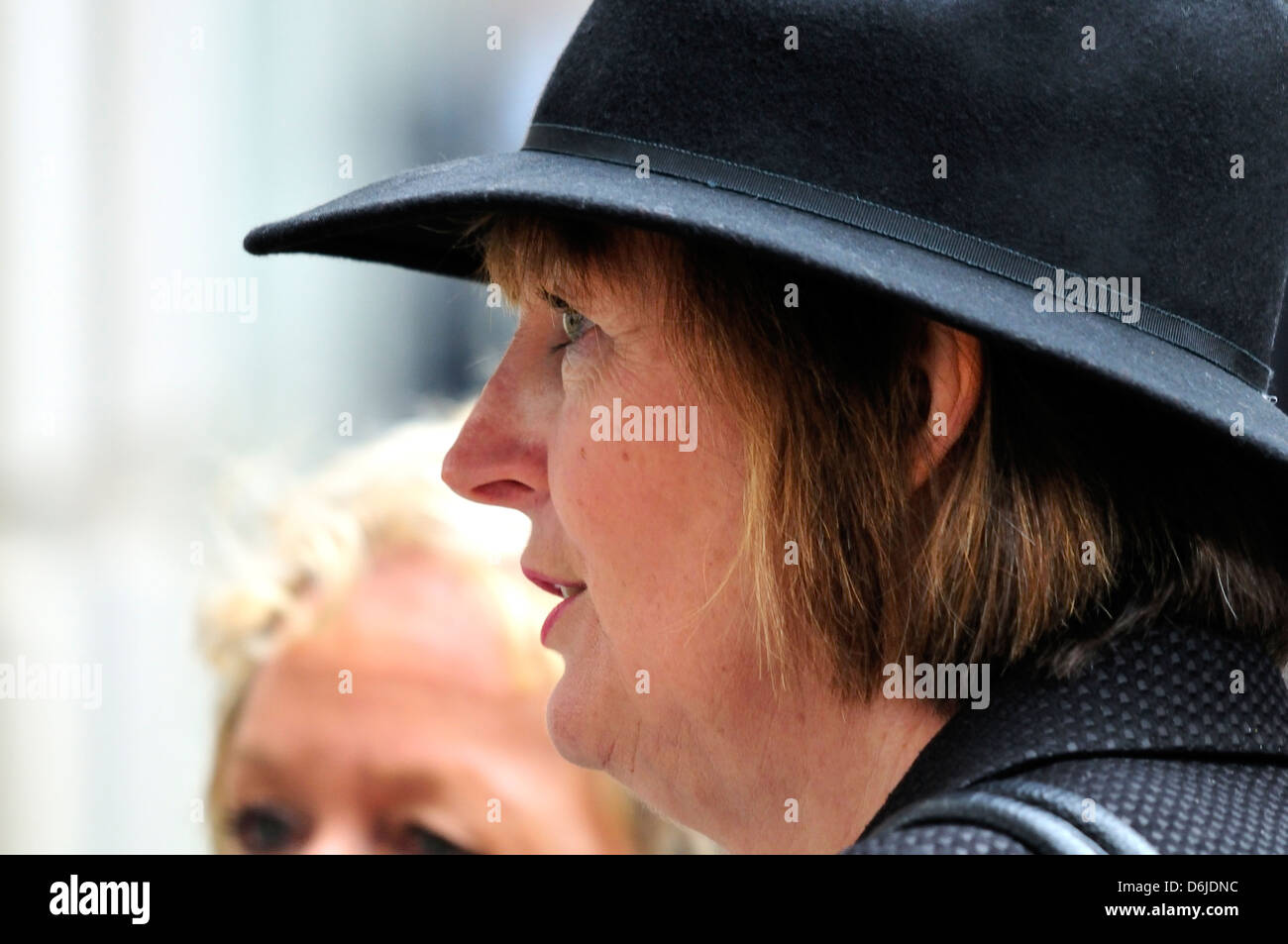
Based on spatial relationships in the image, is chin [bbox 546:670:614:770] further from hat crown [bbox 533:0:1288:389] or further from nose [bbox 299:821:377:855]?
nose [bbox 299:821:377:855]

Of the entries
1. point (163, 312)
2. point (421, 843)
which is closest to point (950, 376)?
point (421, 843)

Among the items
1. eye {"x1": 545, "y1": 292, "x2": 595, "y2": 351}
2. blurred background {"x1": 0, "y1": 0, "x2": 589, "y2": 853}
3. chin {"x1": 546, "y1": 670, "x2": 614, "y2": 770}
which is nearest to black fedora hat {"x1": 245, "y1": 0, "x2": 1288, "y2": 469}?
eye {"x1": 545, "y1": 292, "x2": 595, "y2": 351}

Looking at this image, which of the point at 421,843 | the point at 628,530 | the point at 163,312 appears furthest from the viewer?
the point at 163,312

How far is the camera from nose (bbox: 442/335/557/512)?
1622 mm

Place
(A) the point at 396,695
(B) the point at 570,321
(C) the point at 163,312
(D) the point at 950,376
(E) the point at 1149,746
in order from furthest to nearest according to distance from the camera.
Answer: (C) the point at 163,312, (A) the point at 396,695, (B) the point at 570,321, (D) the point at 950,376, (E) the point at 1149,746

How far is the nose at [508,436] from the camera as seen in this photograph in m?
1.62

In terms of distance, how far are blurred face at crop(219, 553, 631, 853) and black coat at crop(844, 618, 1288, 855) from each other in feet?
3.96

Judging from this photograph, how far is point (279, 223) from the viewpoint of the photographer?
170 cm

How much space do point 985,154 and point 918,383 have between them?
0.21 m

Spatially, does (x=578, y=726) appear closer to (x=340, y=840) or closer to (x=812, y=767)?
(x=812, y=767)

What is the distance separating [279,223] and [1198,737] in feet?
3.46

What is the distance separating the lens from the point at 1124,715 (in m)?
1.29

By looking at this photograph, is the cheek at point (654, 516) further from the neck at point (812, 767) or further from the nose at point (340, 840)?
the nose at point (340, 840)
